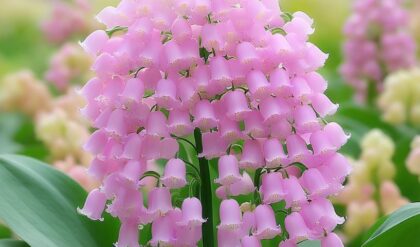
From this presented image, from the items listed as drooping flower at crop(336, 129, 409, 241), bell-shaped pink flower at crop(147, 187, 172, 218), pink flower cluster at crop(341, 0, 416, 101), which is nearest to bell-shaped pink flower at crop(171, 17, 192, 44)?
bell-shaped pink flower at crop(147, 187, 172, 218)

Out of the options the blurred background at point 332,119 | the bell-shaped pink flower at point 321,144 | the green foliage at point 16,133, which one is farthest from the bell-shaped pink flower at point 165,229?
the green foliage at point 16,133

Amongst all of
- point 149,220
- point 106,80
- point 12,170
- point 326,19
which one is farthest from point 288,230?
point 326,19

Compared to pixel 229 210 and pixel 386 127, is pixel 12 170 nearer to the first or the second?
pixel 229 210

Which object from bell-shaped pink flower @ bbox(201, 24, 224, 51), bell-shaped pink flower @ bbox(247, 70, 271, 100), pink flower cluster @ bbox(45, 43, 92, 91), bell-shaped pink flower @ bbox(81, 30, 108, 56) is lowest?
bell-shaped pink flower @ bbox(247, 70, 271, 100)

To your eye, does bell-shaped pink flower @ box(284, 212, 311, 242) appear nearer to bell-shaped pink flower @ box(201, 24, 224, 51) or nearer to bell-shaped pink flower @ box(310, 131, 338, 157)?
bell-shaped pink flower @ box(310, 131, 338, 157)

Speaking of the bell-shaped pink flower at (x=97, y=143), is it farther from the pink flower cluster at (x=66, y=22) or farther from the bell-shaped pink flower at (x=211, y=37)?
the pink flower cluster at (x=66, y=22)
